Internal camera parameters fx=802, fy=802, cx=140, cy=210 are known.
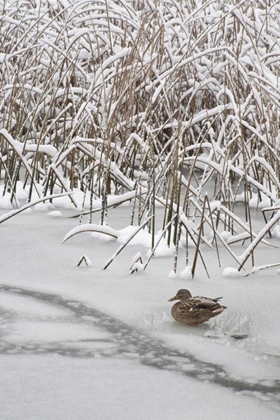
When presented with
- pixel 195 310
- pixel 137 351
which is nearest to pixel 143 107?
pixel 195 310

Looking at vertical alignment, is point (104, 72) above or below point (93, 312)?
above

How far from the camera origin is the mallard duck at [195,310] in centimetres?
225

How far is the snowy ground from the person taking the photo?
1.75m

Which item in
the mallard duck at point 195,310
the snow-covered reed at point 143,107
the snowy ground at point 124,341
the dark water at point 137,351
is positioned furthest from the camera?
the snow-covered reed at point 143,107

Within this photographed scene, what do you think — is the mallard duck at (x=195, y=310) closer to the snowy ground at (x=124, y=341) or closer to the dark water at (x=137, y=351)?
the snowy ground at (x=124, y=341)

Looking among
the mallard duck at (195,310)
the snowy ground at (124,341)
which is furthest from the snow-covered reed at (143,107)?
the mallard duck at (195,310)

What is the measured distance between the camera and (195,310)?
2.23 m

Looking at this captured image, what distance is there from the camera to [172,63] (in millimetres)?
4016

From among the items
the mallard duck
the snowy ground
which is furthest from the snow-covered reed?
the mallard duck

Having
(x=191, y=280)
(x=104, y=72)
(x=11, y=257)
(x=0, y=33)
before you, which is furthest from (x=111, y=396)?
(x=0, y=33)

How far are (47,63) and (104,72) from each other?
1.78 feet

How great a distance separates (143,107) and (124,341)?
2414 mm

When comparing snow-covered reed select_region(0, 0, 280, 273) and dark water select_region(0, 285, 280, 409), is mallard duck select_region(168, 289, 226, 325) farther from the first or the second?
snow-covered reed select_region(0, 0, 280, 273)

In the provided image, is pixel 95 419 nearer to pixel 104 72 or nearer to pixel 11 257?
pixel 11 257
